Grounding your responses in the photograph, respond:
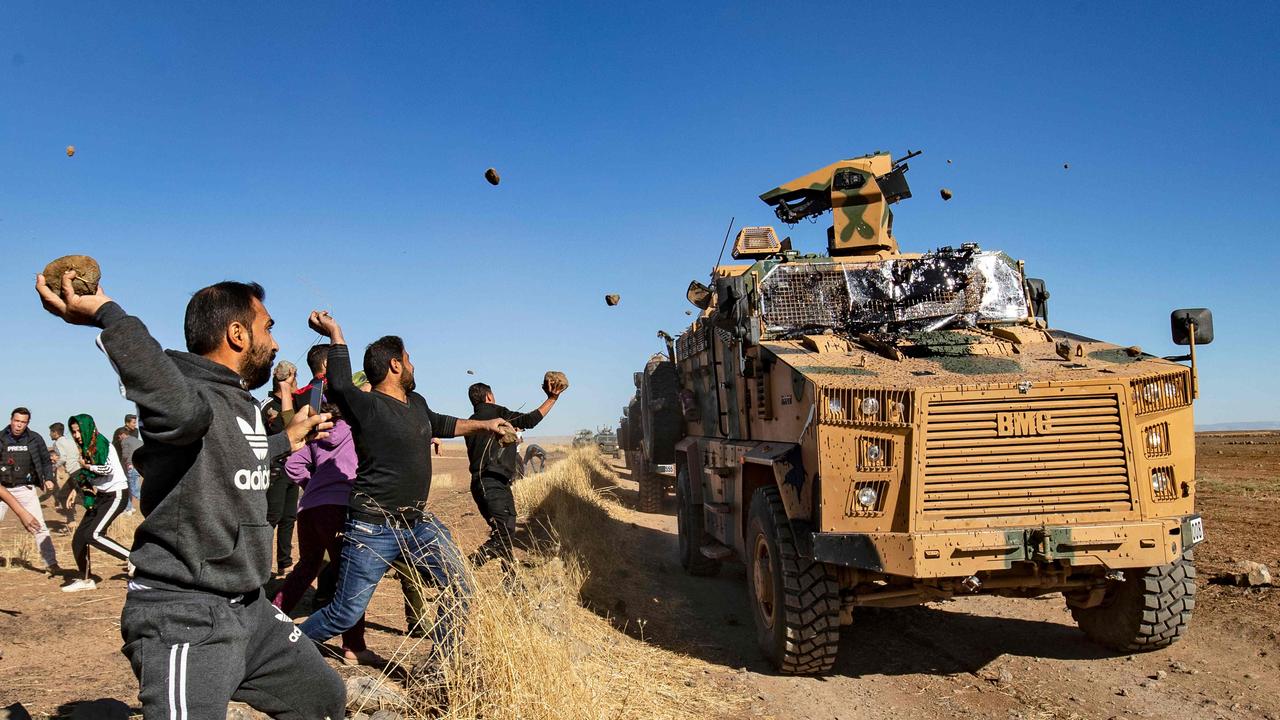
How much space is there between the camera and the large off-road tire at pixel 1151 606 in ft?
17.2

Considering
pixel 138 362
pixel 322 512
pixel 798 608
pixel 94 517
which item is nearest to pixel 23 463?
pixel 94 517

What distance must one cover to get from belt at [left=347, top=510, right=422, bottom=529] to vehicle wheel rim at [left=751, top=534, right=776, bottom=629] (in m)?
2.40

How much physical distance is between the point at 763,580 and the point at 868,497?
49.6 inches

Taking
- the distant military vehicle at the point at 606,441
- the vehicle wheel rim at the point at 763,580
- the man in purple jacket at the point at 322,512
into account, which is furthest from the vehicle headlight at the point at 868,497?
the distant military vehicle at the point at 606,441

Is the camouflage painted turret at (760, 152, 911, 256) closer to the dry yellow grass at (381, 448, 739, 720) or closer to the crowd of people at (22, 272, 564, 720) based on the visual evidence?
the dry yellow grass at (381, 448, 739, 720)

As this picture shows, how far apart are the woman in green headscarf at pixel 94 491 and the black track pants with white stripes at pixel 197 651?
542 cm

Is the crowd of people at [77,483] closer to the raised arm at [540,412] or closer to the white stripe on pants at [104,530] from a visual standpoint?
the white stripe on pants at [104,530]

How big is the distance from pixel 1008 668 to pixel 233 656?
470 centimetres

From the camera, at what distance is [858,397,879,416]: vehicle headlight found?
493 cm

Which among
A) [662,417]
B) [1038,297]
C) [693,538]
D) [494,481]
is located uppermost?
[1038,297]

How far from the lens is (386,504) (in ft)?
14.0

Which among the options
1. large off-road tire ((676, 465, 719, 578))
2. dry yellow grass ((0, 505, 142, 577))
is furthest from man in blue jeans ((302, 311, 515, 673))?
large off-road tire ((676, 465, 719, 578))

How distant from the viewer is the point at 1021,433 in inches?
193

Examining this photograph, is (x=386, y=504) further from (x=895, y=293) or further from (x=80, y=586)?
(x=80, y=586)
